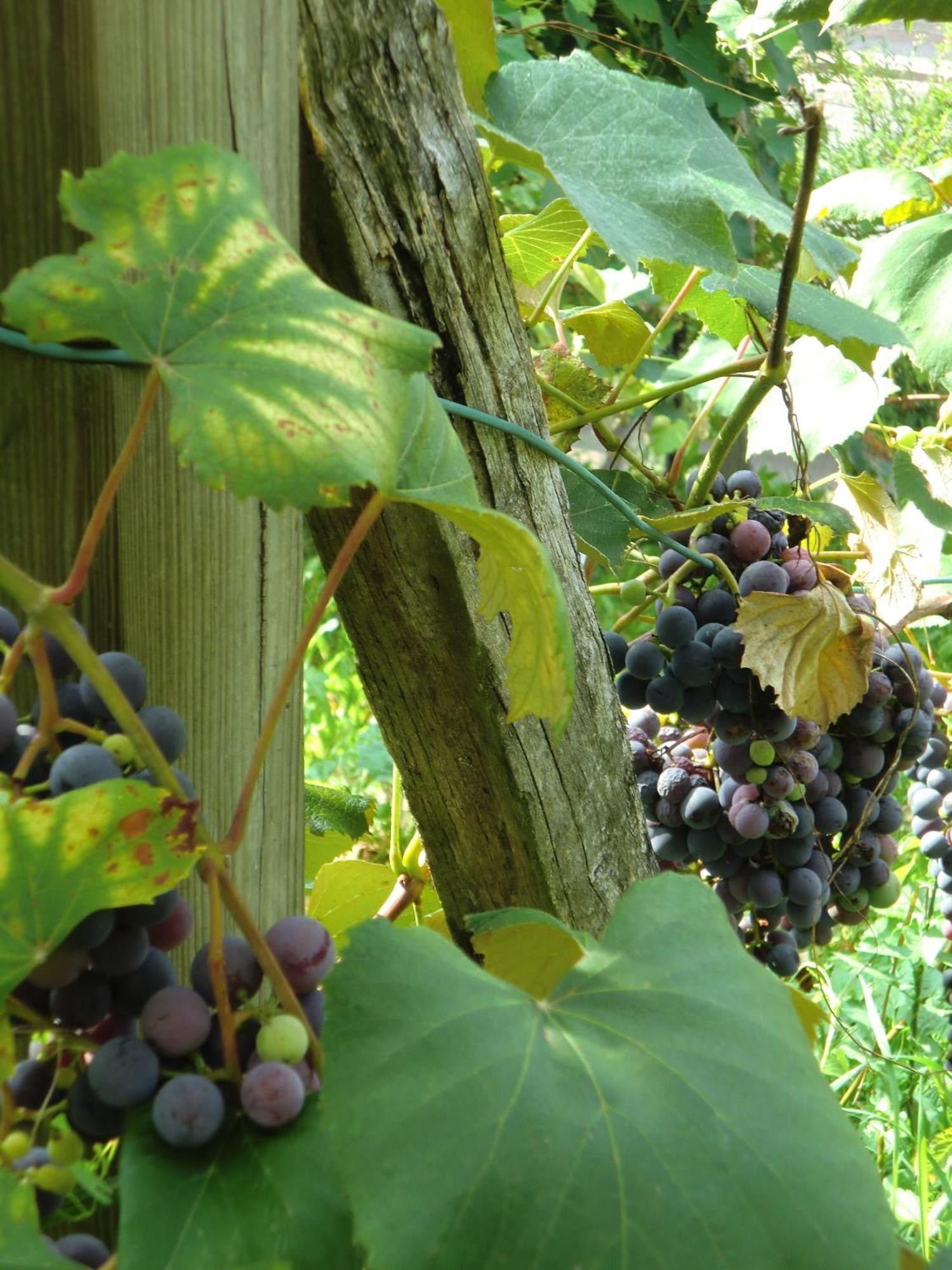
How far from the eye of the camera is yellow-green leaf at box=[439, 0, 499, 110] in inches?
35.6

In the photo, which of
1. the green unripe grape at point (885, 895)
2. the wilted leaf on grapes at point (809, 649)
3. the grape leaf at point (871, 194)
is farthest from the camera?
the grape leaf at point (871, 194)

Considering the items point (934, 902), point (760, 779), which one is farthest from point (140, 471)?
point (934, 902)

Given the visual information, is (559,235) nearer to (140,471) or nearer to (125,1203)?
(140,471)

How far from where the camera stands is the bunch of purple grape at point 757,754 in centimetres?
108

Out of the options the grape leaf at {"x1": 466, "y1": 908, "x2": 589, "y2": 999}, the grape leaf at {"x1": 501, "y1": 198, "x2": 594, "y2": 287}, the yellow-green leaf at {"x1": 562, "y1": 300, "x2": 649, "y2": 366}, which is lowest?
the grape leaf at {"x1": 466, "y1": 908, "x2": 589, "y2": 999}

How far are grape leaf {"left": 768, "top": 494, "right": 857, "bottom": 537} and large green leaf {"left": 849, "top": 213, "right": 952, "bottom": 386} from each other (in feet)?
1.53

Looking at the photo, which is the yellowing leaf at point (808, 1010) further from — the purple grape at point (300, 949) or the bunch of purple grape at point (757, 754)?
the purple grape at point (300, 949)

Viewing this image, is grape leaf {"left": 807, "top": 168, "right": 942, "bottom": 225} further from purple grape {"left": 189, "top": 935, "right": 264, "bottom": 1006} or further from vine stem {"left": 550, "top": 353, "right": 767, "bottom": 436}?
purple grape {"left": 189, "top": 935, "right": 264, "bottom": 1006}

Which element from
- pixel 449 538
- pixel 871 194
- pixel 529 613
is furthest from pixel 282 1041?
pixel 871 194

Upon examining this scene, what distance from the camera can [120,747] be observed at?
48 cm

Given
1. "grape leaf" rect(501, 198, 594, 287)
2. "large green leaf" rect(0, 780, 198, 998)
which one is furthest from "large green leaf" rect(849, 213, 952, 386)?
"large green leaf" rect(0, 780, 198, 998)

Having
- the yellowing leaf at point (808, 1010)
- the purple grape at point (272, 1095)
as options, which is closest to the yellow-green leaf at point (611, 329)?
the yellowing leaf at point (808, 1010)

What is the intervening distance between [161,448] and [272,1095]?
13.9 inches

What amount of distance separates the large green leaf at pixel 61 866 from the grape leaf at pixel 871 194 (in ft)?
4.79
